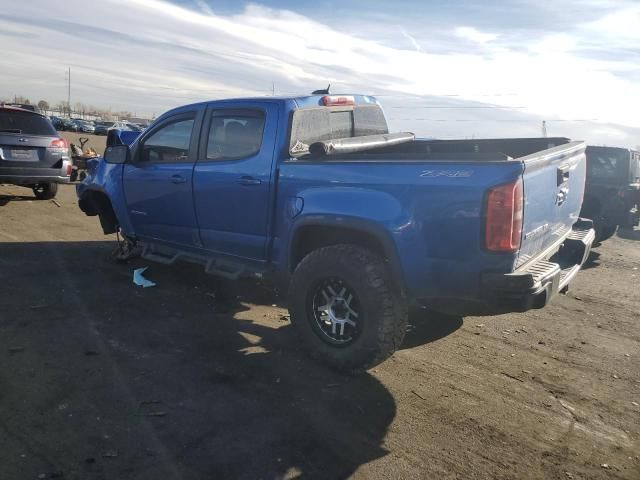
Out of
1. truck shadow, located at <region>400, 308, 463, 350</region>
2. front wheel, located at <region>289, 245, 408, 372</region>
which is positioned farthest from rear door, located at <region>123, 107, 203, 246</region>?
truck shadow, located at <region>400, 308, 463, 350</region>

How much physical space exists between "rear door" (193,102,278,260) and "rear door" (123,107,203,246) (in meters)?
0.18

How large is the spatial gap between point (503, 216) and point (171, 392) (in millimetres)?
2496

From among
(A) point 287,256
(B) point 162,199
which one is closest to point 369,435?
(A) point 287,256

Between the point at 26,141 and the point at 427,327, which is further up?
the point at 26,141

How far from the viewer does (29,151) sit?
9.59m

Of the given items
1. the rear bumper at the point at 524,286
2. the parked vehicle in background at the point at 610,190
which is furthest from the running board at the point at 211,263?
the parked vehicle in background at the point at 610,190

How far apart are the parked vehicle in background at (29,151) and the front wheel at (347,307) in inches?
295

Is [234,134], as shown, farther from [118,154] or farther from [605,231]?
[605,231]

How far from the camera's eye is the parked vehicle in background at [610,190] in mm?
9438

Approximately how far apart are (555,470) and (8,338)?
4.10m

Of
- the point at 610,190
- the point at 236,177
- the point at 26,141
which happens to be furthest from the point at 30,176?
the point at 610,190

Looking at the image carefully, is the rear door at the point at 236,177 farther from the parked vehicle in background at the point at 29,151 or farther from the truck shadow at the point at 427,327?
the parked vehicle in background at the point at 29,151

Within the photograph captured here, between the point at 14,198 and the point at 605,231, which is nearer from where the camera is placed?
the point at 605,231

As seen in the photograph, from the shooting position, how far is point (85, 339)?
439cm
